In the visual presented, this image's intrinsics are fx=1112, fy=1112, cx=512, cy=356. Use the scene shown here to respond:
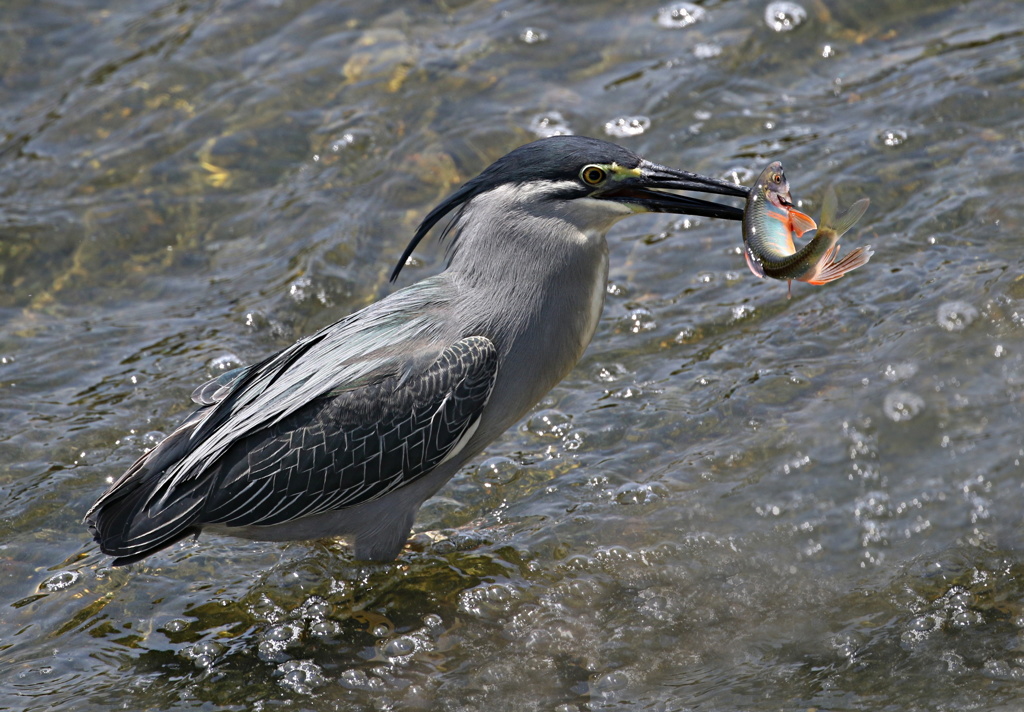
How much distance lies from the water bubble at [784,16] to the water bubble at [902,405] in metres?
3.92

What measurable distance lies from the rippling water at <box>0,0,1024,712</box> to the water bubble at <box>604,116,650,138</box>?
2 cm

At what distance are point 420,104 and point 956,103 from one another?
3.73 meters

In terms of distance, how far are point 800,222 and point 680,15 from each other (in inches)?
177

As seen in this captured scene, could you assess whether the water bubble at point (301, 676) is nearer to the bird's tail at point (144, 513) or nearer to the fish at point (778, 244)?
the bird's tail at point (144, 513)

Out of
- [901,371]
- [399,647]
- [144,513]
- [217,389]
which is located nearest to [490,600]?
[399,647]

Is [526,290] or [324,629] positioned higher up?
[526,290]

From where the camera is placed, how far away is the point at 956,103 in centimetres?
729

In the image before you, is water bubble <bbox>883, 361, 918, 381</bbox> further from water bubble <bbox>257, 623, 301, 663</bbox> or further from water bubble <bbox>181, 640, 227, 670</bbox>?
water bubble <bbox>181, 640, 227, 670</bbox>

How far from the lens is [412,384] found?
488cm

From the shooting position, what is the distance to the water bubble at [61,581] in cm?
512

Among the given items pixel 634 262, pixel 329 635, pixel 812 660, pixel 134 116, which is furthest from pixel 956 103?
pixel 134 116

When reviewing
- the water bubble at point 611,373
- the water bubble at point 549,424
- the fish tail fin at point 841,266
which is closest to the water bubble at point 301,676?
the water bubble at point 549,424

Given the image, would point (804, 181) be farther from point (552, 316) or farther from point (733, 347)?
point (552, 316)

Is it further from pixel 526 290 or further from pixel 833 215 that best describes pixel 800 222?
pixel 526 290
